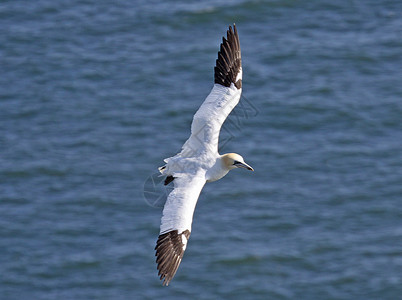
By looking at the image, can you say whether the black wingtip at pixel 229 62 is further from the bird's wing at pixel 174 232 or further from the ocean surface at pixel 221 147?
the ocean surface at pixel 221 147

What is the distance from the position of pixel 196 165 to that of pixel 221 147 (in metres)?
15.2

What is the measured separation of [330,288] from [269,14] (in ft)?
46.2

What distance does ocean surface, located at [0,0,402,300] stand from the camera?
32531 millimetres

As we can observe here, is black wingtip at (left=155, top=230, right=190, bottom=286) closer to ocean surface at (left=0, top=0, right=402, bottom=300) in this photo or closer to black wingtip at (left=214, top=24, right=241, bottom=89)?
black wingtip at (left=214, top=24, right=241, bottom=89)

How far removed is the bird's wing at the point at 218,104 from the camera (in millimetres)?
19422

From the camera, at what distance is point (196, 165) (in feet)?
61.9

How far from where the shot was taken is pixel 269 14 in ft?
133

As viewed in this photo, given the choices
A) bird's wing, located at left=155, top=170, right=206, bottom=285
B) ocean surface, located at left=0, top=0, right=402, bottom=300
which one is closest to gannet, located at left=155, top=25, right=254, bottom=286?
bird's wing, located at left=155, top=170, right=206, bottom=285

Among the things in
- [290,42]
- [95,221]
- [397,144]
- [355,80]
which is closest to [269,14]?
[290,42]

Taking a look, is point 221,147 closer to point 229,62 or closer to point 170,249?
point 229,62

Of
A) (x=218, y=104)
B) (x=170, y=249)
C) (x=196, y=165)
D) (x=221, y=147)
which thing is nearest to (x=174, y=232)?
(x=170, y=249)

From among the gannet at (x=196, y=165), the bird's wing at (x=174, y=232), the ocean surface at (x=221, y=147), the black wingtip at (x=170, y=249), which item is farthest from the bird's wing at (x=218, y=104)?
the ocean surface at (x=221, y=147)

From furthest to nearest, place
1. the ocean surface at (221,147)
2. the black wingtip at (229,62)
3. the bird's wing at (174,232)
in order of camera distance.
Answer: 1. the ocean surface at (221,147)
2. the black wingtip at (229,62)
3. the bird's wing at (174,232)

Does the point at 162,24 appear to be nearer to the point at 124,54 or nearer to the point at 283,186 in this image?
the point at 124,54
